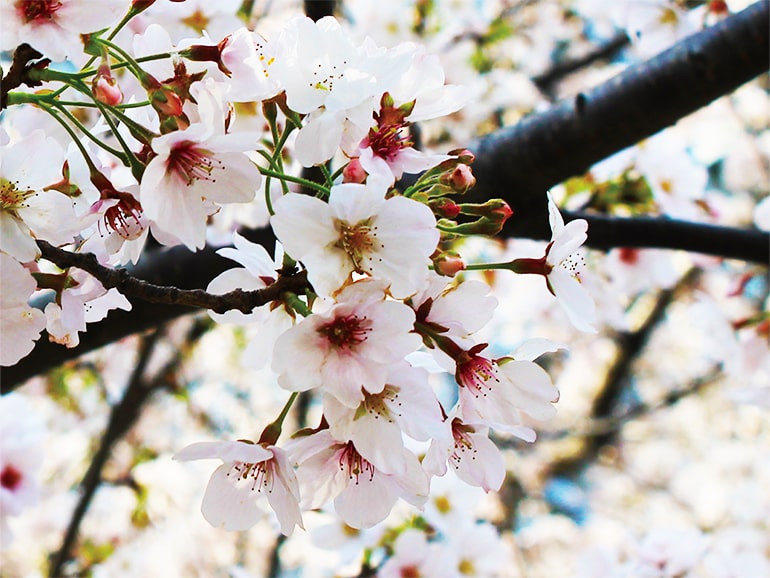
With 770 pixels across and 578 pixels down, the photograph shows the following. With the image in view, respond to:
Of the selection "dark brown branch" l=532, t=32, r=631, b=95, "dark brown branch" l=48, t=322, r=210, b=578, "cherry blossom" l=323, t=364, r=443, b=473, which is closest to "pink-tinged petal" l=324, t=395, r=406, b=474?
"cherry blossom" l=323, t=364, r=443, b=473

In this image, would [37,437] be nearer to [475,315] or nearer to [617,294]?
[475,315]

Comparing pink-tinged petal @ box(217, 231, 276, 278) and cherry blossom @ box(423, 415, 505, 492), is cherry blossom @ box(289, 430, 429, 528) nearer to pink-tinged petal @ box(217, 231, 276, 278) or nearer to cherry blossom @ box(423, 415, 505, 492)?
cherry blossom @ box(423, 415, 505, 492)

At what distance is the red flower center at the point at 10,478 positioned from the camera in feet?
5.68

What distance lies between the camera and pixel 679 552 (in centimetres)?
202

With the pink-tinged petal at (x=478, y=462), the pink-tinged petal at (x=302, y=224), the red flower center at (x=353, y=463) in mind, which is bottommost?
the pink-tinged petal at (x=478, y=462)

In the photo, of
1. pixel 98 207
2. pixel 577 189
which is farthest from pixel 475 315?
pixel 577 189

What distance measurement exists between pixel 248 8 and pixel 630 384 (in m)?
5.57

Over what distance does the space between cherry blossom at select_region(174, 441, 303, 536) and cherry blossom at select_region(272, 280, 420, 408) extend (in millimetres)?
115

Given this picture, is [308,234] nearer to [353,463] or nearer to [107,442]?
[353,463]

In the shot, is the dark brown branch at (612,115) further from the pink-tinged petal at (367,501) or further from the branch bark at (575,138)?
the pink-tinged petal at (367,501)

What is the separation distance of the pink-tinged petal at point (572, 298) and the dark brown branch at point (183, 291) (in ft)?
0.86

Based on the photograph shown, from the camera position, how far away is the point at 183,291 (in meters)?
0.74

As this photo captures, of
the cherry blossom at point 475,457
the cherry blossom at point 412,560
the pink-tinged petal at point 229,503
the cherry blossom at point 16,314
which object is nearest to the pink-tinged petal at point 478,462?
the cherry blossom at point 475,457

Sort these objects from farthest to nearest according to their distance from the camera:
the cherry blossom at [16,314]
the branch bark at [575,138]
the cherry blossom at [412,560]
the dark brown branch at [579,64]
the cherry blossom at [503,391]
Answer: the dark brown branch at [579,64] → the cherry blossom at [412,560] → the branch bark at [575,138] → the cherry blossom at [503,391] → the cherry blossom at [16,314]
